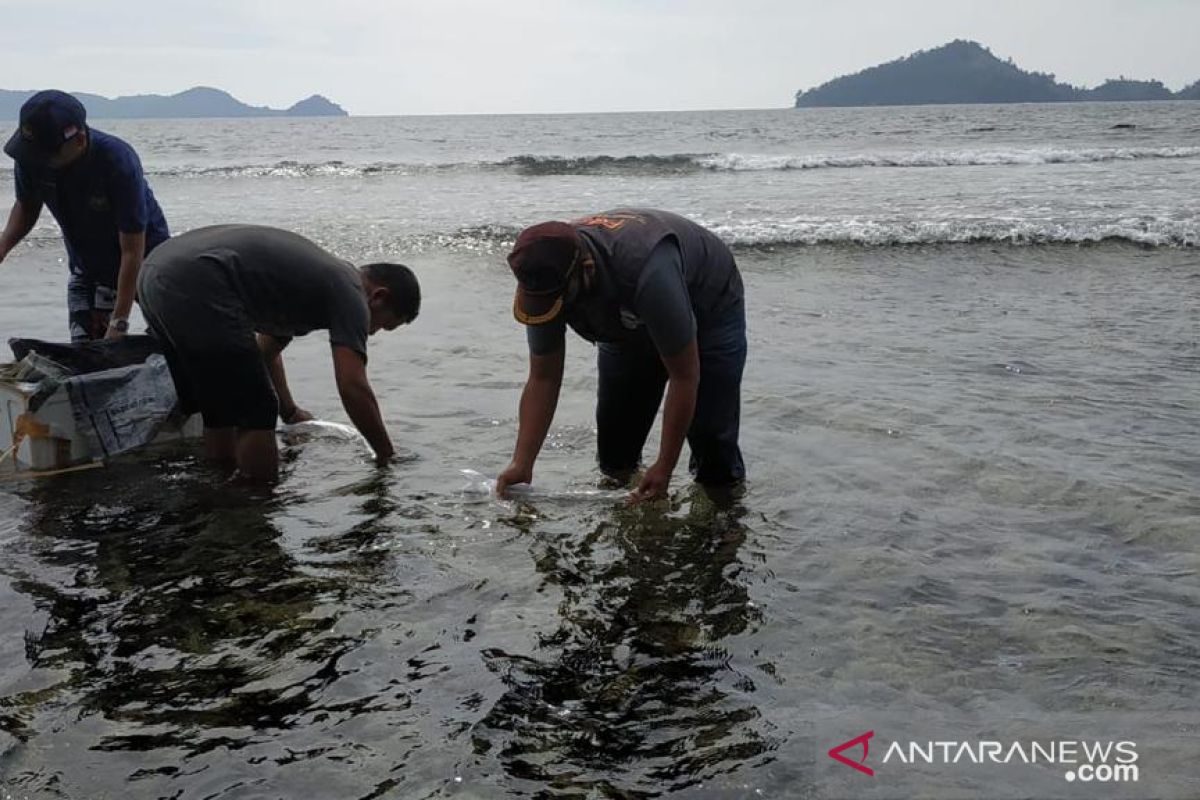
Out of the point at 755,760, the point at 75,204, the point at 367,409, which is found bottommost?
the point at 755,760

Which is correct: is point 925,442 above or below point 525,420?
below

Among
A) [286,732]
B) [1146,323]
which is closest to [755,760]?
[286,732]

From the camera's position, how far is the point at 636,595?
387cm

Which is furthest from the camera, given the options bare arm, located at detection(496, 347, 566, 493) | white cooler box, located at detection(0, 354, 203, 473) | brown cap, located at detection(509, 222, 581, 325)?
white cooler box, located at detection(0, 354, 203, 473)

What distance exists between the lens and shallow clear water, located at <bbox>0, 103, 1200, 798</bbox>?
9.21 feet

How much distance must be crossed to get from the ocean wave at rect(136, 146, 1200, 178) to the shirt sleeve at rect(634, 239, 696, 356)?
23.2 meters

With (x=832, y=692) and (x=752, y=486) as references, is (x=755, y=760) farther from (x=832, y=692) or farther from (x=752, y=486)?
(x=752, y=486)

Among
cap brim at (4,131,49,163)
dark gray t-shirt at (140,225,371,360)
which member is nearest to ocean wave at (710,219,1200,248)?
dark gray t-shirt at (140,225,371,360)

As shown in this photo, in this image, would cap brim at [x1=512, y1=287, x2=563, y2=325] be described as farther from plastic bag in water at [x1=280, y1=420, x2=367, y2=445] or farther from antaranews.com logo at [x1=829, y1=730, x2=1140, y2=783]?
plastic bag in water at [x1=280, y1=420, x2=367, y2=445]

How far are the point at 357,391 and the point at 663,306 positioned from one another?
168cm

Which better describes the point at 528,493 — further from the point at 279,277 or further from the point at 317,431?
the point at 317,431

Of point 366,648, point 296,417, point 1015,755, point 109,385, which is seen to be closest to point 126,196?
point 109,385

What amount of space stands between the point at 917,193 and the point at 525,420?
1644 cm

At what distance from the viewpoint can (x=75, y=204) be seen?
5387mm
